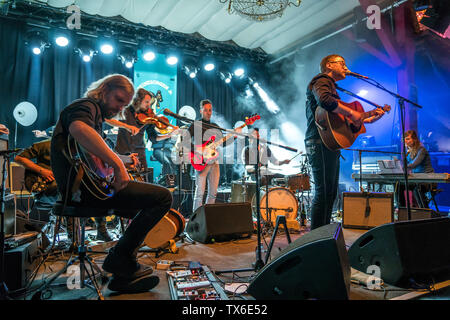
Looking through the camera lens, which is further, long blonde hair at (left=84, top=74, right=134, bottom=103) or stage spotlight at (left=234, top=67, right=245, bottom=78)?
stage spotlight at (left=234, top=67, right=245, bottom=78)

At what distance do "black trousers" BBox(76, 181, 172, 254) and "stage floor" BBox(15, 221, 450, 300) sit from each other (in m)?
0.42

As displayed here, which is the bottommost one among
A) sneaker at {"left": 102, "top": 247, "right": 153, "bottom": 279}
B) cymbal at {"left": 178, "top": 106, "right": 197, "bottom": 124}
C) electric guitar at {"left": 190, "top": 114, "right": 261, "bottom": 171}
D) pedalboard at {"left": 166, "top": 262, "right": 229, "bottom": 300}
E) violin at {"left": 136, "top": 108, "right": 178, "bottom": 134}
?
pedalboard at {"left": 166, "top": 262, "right": 229, "bottom": 300}

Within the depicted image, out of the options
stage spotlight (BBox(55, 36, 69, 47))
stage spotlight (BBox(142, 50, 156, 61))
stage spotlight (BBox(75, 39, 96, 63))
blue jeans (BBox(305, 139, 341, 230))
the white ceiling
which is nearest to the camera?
blue jeans (BBox(305, 139, 341, 230))

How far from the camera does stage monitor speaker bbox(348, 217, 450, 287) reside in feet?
7.22

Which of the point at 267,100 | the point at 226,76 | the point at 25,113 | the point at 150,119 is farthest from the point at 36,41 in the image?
the point at 267,100

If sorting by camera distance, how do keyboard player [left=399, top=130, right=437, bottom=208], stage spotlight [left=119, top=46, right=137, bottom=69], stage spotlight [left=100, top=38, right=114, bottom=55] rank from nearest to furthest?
keyboard player [left=399, top=130, right=437, bottom=208] → stage spotlight [left=100, top=38, right=114, bottom=55] → stage spotlight [left=119, top=46, right=137, bottom=69]

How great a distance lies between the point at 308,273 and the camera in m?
1.68

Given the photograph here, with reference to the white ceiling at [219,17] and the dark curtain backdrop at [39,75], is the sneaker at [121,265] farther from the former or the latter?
the white ceiling at [219,17]

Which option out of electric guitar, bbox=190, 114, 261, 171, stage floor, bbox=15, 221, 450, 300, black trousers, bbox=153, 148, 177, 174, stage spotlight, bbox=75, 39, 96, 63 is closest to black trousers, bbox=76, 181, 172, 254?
stage floor, bbox=15, 221, 450, 300

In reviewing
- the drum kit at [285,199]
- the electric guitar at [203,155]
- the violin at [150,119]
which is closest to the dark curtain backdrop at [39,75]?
the violin at [150,119]

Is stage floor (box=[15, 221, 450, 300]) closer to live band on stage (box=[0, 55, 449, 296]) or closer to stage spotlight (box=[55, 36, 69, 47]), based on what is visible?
live band on stage (box=[0, 55, 449, 296])

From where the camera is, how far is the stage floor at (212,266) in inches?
83.5

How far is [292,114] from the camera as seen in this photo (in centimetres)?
1032

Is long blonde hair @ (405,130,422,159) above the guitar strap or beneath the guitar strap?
above
